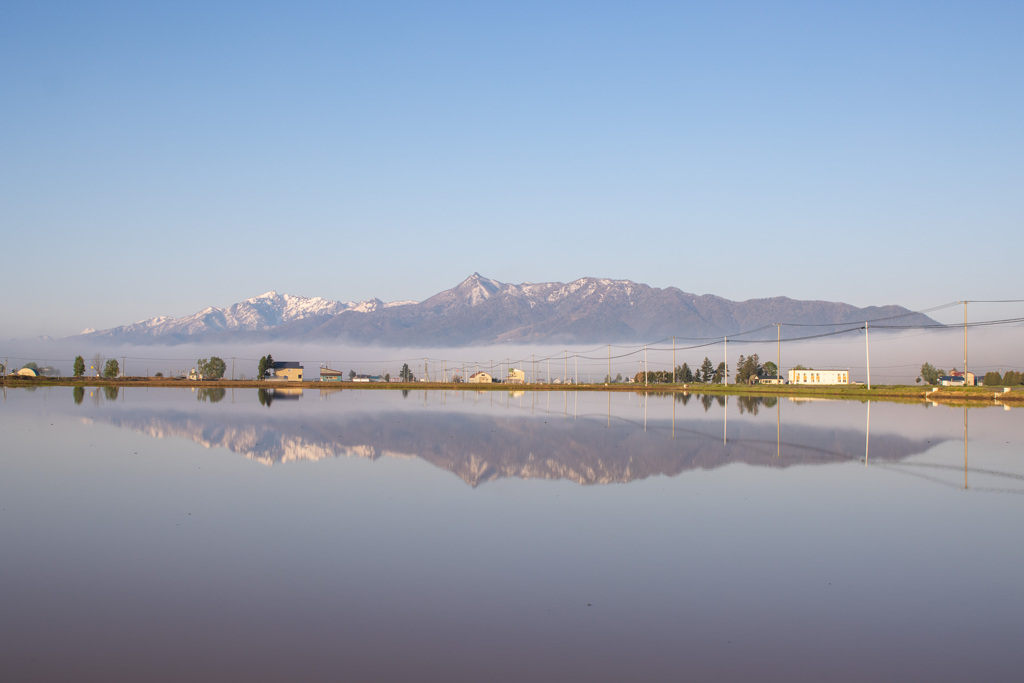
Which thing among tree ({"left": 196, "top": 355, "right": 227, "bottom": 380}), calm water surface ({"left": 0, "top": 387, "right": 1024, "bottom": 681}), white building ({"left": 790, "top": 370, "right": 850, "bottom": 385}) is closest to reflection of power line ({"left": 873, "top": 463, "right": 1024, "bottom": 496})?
calm water surface ({"left": 0, "top": 387, "right": 1024, "bottom": 681})

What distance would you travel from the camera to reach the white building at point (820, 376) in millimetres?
129125

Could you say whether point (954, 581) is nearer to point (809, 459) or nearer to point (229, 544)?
point (229, 544)

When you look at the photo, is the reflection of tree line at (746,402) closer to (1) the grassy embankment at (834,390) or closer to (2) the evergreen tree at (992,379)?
(1) the grassy embankment at (834,390)

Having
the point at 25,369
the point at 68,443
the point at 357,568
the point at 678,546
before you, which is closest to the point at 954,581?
the point at 678,546

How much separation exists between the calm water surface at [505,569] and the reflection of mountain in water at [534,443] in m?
0.41

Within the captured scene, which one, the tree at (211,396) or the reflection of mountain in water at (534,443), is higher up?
the reflection of mountain in water at (534,443)

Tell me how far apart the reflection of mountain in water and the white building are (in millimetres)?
101021

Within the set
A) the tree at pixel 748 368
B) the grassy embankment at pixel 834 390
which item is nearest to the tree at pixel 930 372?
the tree at pixel 748 368

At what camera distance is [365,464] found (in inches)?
787

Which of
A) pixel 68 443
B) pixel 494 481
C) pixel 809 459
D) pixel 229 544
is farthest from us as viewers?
pixel 68 443

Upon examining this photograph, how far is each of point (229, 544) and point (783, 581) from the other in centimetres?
776

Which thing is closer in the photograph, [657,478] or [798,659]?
[798,659]

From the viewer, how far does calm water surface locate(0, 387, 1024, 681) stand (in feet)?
23.3

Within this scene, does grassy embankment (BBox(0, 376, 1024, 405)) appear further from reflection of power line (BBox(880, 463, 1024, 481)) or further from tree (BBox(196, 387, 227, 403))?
reflection of power line (BBox(880, 463, 1024, 481))
